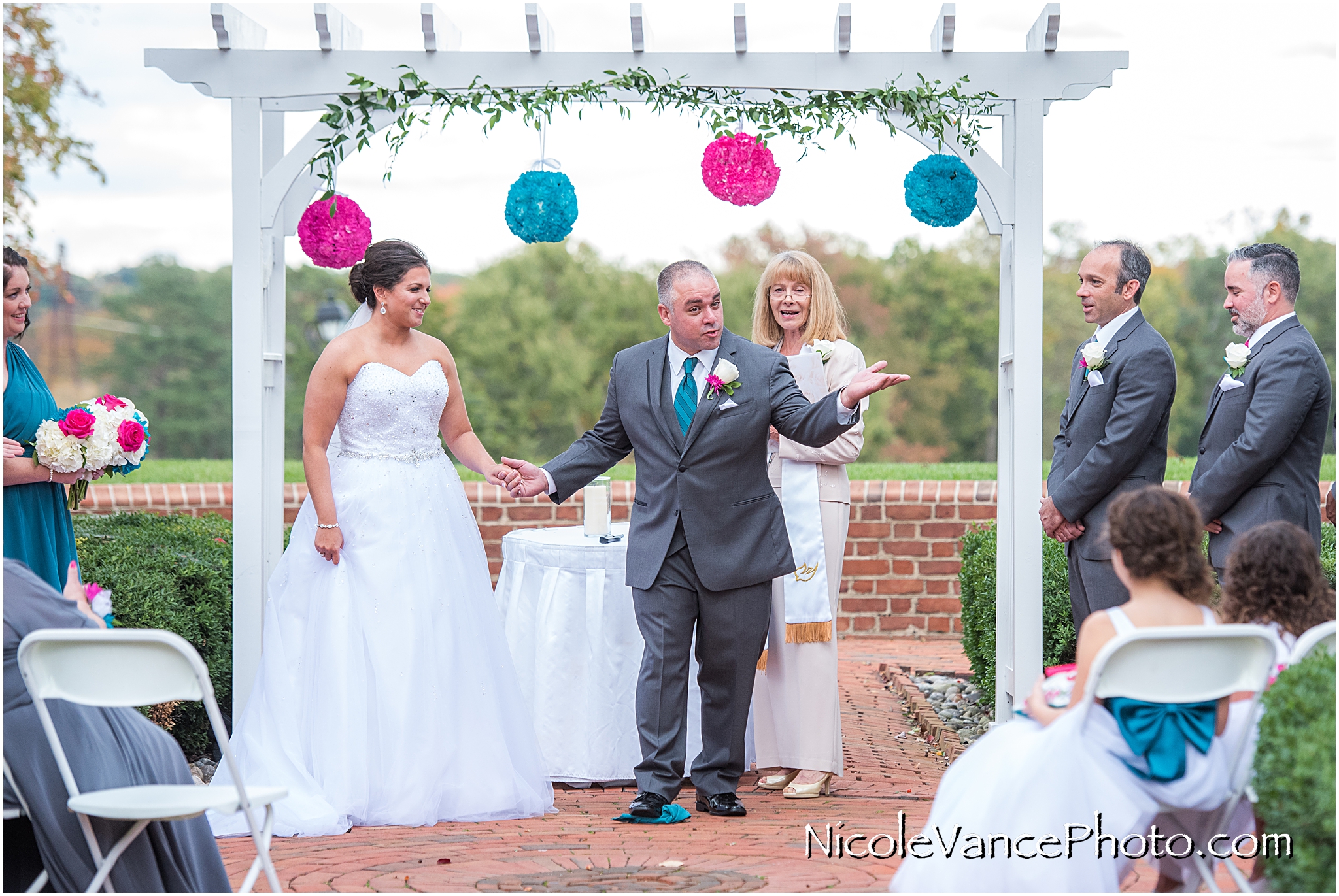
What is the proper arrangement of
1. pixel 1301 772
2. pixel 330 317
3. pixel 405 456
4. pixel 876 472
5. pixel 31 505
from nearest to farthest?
pixel 1301 772
pixel 31 505
pixel 405 456
pixel 876 472
pixel 330 317

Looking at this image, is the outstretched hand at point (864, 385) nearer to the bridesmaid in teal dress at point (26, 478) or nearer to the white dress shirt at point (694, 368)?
the white dress shirt at point (694, 368)

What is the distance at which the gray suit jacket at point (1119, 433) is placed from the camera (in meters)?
4.33

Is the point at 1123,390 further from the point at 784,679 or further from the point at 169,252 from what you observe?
the point at 169,252

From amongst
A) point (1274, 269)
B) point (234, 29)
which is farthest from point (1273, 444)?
point (234, 29)

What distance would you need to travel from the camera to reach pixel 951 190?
16.1 feet

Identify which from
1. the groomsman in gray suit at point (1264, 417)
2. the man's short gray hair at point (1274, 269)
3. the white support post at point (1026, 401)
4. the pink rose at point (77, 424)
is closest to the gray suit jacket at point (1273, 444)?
the groomsman in gray suit at point (1264, 417)

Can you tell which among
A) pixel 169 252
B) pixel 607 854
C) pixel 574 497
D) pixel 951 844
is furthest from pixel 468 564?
pixel 169 252

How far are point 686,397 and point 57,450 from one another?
216 cm

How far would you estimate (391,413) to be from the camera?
4.51m

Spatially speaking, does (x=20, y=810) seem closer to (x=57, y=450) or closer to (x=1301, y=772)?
(x=57, y=450)

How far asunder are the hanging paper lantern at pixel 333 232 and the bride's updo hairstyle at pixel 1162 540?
121 inches

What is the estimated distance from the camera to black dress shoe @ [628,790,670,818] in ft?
13.9

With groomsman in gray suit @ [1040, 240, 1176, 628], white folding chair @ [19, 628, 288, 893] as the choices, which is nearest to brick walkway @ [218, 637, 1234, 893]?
white folding chair @ [19, 628, 288, 893]

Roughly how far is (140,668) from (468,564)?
6.11 feet
